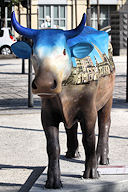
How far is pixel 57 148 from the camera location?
5402 mm

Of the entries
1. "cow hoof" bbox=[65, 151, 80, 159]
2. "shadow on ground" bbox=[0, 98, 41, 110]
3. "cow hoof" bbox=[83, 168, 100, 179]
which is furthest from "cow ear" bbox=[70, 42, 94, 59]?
"shadow on ground" bbox=[0, 98, 41, 110]

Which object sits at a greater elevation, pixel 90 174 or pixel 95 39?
pixel 95 39

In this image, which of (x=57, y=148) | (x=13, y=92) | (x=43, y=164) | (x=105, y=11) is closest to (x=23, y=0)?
(x=13, y=92)

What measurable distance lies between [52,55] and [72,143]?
6.63 feet

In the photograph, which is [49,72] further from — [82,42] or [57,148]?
[57,148]

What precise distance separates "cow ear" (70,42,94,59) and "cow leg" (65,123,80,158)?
1.52 meters

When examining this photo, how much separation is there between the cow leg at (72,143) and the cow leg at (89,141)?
83 cm

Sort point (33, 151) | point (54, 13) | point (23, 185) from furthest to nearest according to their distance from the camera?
point (54, 13)
point (33, 151)
point (23, 185)

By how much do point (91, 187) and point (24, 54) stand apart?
4.96 ft

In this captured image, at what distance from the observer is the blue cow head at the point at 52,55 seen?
4.59 m

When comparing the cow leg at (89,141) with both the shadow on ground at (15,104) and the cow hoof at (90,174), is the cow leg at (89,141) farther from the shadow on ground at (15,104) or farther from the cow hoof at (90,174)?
the shadow on ground at (15,104)

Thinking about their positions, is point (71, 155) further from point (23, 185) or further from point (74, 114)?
point (74, 114)

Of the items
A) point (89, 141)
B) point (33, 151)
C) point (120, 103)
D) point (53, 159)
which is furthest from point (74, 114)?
point (120, 103)

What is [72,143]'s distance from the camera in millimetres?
6469
